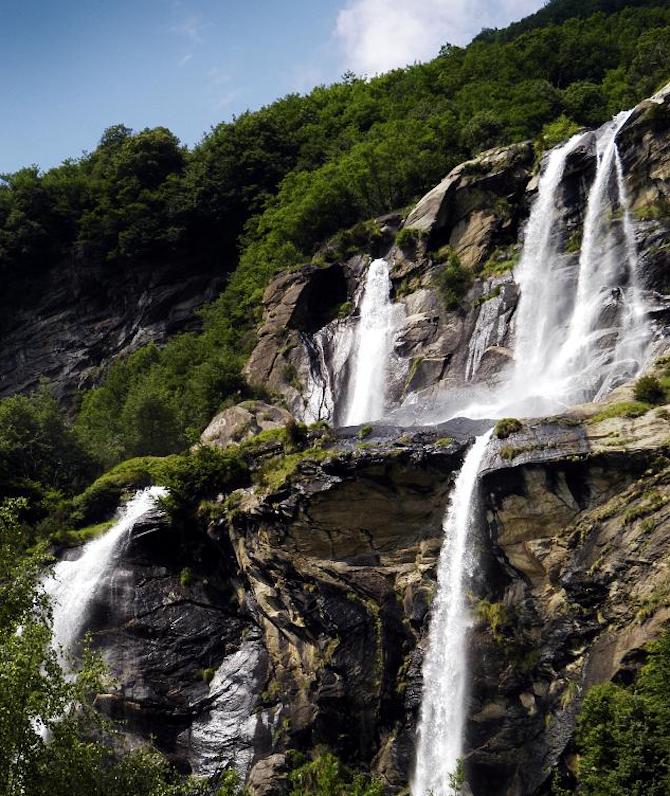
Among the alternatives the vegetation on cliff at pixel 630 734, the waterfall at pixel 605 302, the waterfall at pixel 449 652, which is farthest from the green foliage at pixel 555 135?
the vegetation on cliff at pixel 630 734

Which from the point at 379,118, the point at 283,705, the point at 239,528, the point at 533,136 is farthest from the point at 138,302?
the point at 283,705

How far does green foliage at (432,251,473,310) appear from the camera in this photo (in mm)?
39719

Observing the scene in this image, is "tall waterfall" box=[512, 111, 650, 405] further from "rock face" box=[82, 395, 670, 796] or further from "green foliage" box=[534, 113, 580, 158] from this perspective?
"rock face" box=[82, 395, 670, 796]

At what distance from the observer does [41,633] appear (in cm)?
1430

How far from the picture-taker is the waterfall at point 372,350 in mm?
38812

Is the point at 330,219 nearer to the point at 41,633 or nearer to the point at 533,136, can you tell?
the point at 533,136

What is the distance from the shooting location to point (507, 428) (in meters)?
23.7

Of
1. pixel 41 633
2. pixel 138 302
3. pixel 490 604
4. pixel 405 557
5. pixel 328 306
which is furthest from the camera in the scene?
pixel 138 302

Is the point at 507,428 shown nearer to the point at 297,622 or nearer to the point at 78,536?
the point at 297,622

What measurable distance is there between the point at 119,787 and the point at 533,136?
48719 millimetres

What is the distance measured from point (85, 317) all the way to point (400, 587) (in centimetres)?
4537

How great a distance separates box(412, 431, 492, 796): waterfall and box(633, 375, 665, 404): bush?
431 cm

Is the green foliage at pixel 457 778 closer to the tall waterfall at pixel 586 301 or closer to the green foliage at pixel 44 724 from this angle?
the green foliage at pixel 44 724

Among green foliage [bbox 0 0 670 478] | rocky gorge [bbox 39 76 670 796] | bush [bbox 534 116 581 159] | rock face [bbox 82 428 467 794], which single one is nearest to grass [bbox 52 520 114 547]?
rocky gorge [bbox 39 76 670 796]
